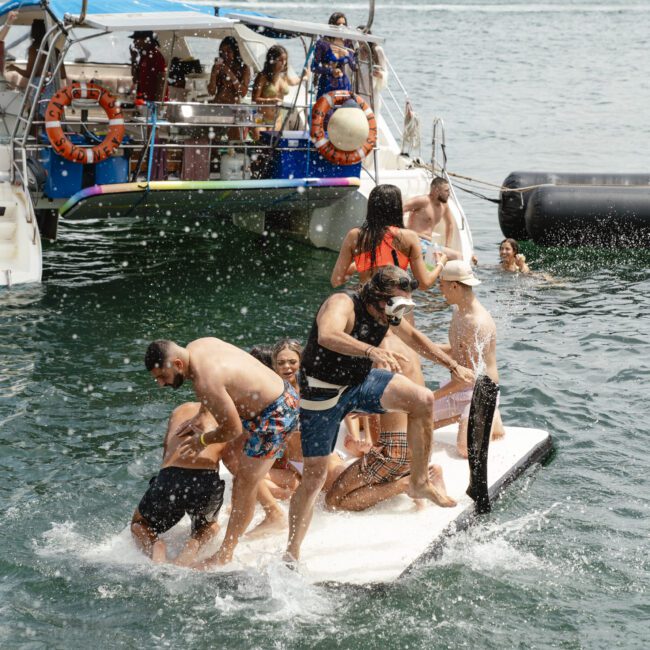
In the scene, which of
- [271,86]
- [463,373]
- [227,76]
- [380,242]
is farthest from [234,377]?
[227,76]

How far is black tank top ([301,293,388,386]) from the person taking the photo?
578 centimetres

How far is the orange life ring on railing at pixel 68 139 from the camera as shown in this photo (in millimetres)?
11172

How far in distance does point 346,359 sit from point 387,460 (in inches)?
39.6

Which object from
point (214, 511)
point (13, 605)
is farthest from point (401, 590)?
point (13, 605)

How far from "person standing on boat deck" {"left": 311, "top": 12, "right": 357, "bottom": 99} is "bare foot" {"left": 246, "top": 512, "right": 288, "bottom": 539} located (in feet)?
24.7

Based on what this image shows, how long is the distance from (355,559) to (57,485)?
2489 mm

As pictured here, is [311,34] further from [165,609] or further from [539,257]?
[165,609]

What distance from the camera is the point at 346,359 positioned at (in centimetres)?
579

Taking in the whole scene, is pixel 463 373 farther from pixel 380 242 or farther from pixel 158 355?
pixel 158 355

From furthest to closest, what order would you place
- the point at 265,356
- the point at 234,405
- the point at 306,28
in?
the point at 306,28 < the point at 265,356 < the point at 234,405

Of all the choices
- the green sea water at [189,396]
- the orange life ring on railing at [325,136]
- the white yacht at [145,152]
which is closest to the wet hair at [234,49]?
the white yacht at [145,152]

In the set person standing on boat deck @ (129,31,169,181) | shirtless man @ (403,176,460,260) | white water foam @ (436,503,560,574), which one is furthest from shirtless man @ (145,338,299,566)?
person standing on boat deck @ (129,31,169,181)

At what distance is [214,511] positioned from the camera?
6.14m

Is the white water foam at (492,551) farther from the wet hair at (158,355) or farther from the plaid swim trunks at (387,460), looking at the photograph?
the wet hair at (158,355)
